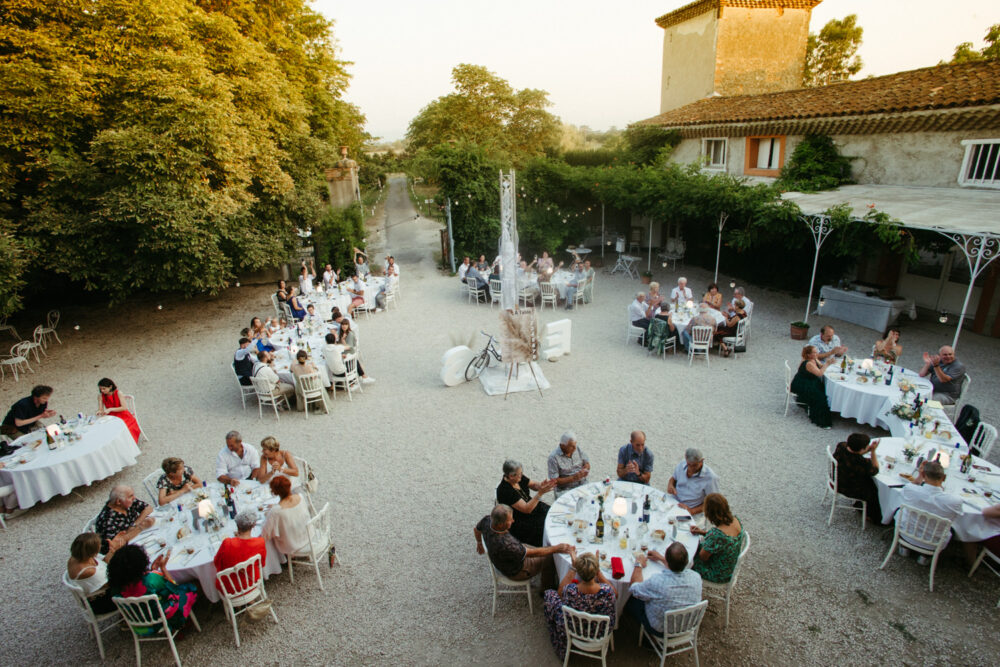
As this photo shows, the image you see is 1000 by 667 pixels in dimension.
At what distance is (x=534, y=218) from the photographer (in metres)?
19.3

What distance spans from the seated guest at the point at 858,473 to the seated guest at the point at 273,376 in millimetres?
8171

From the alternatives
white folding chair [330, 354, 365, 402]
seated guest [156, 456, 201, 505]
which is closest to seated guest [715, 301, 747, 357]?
white folding chair [330, 354, 365, 402]

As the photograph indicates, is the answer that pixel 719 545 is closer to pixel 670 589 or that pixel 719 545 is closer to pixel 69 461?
pixel 670 589

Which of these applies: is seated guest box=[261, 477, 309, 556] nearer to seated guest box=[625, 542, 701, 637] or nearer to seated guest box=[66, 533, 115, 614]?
seated guest box=[66, 533, 115, 614]

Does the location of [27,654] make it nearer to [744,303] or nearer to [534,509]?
[534,509]

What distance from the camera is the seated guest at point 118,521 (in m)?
5.08

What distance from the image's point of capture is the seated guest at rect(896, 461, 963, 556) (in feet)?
16.2

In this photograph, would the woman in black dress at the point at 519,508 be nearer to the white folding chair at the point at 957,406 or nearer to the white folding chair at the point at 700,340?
the white folding chair at the point at 957,406

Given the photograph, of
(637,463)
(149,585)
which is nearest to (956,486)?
(637,463)

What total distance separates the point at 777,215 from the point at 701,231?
6636 mm

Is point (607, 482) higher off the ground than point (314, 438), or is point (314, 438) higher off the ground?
point (607, 482)

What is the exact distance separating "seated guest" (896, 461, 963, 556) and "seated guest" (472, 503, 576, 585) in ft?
11.3

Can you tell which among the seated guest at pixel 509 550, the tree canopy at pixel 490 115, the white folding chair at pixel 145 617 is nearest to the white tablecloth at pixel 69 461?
the white folding chair at pixel 145 617

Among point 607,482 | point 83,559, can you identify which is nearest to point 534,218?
point 607,482
